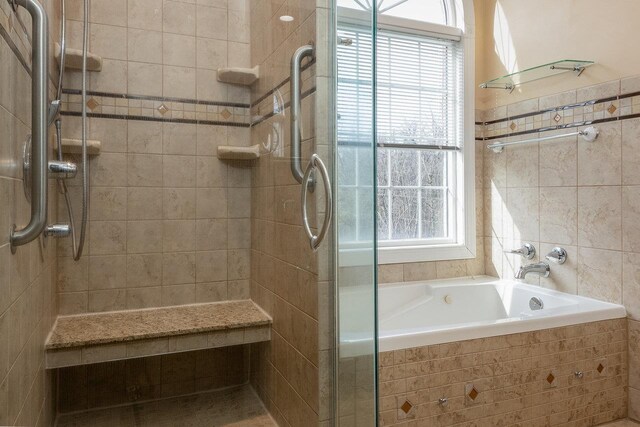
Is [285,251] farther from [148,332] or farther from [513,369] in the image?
[513,369]

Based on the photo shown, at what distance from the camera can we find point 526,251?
9.46 feet

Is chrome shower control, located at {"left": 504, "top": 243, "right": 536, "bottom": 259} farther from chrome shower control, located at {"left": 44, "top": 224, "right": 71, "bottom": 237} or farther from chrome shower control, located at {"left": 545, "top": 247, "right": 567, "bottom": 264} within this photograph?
chrome shower control, located at {"left": 44, "top": 224, "right": 71, "bottom": 237}

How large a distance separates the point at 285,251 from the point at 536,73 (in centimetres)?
199

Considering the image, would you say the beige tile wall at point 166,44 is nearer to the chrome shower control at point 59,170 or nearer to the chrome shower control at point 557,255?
the chrome shower control at point 59,170

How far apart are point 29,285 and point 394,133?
226 centimetres

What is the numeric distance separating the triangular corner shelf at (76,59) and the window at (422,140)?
5.49 feet

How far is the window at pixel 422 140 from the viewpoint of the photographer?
3.05m

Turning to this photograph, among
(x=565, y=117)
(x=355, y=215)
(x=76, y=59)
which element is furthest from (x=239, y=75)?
(x=565, y=117)

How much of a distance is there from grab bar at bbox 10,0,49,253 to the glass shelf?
244 cm

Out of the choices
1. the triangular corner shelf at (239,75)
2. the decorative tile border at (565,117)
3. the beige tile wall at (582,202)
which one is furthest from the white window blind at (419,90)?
the triangular corner shelf at (239,75)

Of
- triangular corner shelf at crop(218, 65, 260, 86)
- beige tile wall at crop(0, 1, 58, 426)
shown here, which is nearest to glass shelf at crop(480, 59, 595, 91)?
triangular corner shelf at crop(218, 65, 260, 86)

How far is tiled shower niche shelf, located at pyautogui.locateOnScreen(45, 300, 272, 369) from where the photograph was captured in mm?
1895

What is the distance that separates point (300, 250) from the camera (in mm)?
1764

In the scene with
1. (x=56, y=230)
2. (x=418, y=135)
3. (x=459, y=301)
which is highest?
(x=418, y=135)
